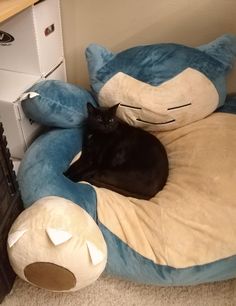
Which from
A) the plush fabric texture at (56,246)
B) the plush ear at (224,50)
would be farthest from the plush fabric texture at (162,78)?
the plush fabric texture at (56,246)

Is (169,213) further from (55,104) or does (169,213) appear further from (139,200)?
(55,104)

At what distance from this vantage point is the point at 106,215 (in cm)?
90

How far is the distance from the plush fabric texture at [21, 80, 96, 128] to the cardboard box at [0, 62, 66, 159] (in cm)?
4

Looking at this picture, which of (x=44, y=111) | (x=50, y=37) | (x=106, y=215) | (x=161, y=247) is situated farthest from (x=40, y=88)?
(x=161, y=247)

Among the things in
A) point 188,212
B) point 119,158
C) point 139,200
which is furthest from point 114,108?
point 188,212

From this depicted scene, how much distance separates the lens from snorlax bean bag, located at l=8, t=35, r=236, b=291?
2.43 feet

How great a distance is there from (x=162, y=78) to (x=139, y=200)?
1.47ft

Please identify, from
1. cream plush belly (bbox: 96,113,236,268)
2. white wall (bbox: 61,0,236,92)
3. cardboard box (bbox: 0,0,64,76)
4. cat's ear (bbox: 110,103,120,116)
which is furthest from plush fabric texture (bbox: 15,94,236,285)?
white wall (bbox: 61,0,236,92)

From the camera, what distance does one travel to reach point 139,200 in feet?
3.15

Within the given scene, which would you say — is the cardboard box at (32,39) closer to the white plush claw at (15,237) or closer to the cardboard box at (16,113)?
the cardboard box at (16,113)

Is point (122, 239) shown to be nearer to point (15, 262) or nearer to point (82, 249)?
point (82, 249)

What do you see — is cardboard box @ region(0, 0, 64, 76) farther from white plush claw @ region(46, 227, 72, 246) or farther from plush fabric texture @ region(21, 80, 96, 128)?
white plush claw @ region(46, 227, 72, 246)

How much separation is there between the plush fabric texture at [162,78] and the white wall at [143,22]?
0.13 meters

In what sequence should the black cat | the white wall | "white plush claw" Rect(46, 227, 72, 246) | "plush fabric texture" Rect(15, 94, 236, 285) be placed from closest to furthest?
"white plush claw" Rect(46, 227, 72, 246), "plush fabric texture" Rect(15, 94, 236, 285), the black cat, the white wall
